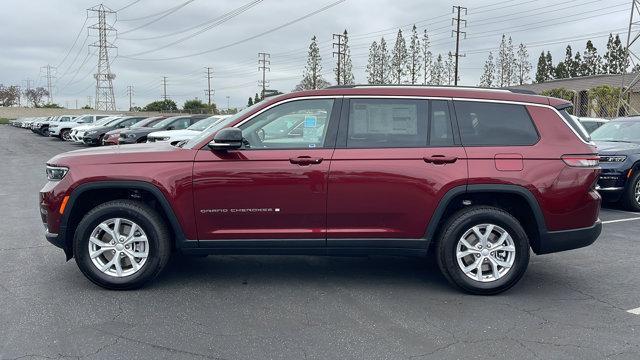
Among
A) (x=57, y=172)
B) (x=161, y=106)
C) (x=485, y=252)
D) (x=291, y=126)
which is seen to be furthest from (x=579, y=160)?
(x=161, y=106)

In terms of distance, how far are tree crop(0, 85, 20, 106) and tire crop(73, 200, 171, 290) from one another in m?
127

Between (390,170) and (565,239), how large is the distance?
175 cm

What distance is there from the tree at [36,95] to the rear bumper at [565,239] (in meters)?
131

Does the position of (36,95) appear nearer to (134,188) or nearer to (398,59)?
(398,59)

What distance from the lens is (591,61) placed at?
255 feet

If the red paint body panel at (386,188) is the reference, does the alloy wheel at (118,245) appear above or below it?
below

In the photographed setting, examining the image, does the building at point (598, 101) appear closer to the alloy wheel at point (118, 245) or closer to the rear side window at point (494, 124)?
the rear side window at point (494, 124)

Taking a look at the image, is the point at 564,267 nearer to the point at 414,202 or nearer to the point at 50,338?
the point at 414,202

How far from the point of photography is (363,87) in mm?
5008

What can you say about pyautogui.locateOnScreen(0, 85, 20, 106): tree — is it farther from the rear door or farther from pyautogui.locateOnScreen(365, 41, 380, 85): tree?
the rear door

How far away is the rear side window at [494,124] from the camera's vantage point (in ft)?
15.9

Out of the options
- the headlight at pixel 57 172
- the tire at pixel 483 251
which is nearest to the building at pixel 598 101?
the tire at pixel 483 251

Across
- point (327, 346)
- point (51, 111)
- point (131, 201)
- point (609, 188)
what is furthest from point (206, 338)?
point (51, 111)

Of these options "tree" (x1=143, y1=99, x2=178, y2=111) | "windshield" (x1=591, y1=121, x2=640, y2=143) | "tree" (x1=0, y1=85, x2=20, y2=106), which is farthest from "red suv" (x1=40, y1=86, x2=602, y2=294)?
"tree" (x1=0, y1=85, x2=20, y2=106)
